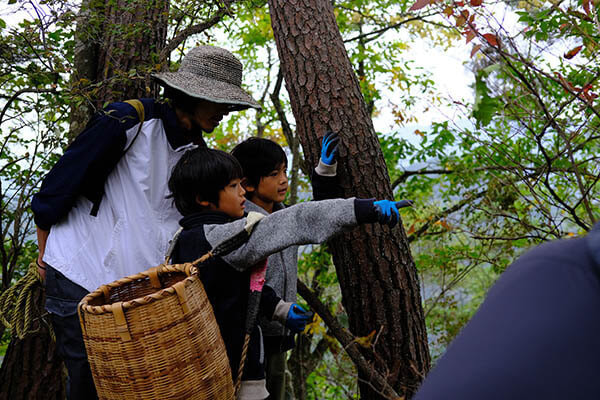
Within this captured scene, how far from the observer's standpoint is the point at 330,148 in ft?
7.75

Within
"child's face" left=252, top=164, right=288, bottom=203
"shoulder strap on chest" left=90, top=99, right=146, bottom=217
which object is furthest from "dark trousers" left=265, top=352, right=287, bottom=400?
"shoulder strap on chest" left=90, top=99, right=146, bottom=217

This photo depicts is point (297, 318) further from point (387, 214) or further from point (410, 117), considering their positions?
point (410, 117)

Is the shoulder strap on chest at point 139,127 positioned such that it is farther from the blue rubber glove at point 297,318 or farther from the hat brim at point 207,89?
the blue rubber glove at point 297,318

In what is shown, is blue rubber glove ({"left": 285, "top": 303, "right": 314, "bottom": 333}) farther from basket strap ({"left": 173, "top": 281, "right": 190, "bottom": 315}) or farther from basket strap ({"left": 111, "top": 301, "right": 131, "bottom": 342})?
basket strap ({"left": 111, "top": 301, "right": 131, "bottom": 342})

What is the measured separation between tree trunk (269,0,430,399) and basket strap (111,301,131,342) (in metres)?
1.13

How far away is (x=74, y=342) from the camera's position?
222 centimetres

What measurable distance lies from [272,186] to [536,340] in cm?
231

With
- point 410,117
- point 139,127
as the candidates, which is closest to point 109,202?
point 139,127

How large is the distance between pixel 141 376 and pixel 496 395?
1.49 m

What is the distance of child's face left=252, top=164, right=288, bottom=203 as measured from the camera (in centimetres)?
268

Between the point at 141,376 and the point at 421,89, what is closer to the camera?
the point at 141,376

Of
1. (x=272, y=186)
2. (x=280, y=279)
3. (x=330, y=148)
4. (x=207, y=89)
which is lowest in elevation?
(x=280, y=279)

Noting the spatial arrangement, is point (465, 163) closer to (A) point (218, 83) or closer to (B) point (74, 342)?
(A) point (218, 83)

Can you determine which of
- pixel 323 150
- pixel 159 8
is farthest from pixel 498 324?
pixel 159 8
